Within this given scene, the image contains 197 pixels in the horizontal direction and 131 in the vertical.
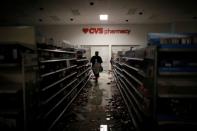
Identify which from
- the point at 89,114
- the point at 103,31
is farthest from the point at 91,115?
the point at 103,31

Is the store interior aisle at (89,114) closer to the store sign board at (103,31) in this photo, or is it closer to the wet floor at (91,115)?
the wet floor at (91,115)

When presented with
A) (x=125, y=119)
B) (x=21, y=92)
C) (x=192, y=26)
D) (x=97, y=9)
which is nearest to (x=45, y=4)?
(x=97, y=9)

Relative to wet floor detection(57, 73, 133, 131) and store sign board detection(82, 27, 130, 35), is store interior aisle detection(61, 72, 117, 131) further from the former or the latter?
store sign board detection(82, 27, 130, 35)

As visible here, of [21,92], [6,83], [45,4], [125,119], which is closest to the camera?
[21,92]

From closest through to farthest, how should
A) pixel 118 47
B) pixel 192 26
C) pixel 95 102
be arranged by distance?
pixel 95 102
pixel 192 26
pixel 118 47

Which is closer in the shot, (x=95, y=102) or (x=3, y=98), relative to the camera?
(x=3, y=98)

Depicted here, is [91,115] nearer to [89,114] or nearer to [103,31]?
[89,114]

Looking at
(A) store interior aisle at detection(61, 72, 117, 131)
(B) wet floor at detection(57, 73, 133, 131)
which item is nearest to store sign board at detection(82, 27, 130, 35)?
(A) store interior aisle at detection(61, 72, 117, 131)

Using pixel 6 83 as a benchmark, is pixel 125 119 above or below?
below

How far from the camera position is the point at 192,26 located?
13.0m

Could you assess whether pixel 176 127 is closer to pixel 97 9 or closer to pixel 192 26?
pixel 97 9

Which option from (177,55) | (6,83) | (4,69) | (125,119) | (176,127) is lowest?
(125,119)

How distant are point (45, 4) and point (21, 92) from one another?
22.0ft

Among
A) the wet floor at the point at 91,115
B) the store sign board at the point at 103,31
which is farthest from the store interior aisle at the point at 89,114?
the store sign board at the point at 103,31
